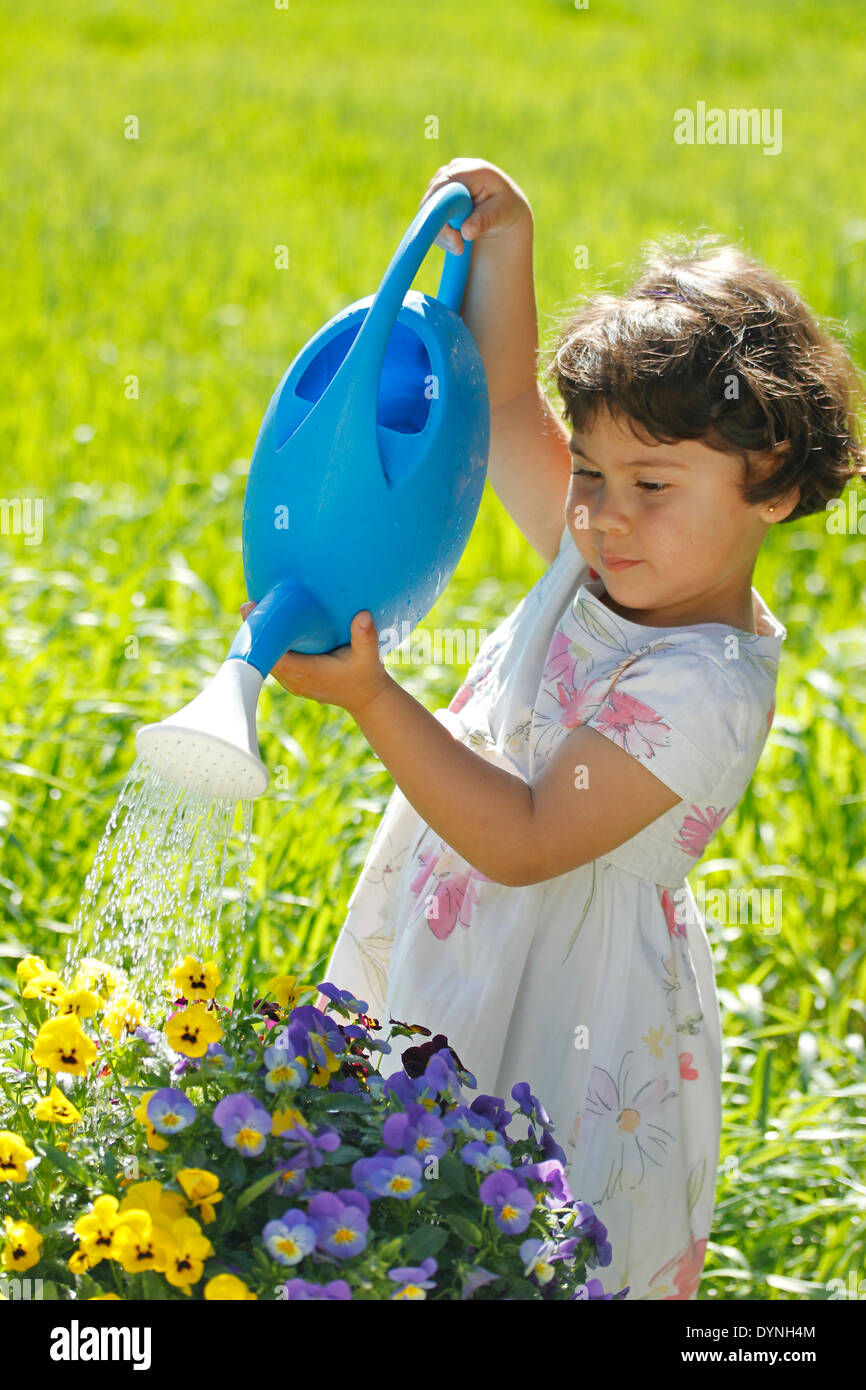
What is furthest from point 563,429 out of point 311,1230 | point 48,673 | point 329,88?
point 329,88

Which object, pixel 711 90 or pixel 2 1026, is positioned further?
pixel 711 90

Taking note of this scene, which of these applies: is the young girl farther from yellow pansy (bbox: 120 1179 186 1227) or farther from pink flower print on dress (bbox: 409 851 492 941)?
yellow pansy (bbox: 120 1179 186 1227)

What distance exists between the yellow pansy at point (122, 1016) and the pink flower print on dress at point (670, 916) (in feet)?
1.88

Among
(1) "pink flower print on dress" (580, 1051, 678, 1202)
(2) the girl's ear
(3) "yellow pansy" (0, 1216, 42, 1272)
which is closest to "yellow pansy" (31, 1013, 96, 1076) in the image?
(3) "yellow pansy" (0, 1216, 42, 1272)

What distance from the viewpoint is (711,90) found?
9.84 metres

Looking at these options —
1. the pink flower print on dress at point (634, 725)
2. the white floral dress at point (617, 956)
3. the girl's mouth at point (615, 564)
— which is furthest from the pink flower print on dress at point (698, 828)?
the girl's mouth at point (615, 564)

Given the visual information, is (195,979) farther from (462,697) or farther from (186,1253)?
(462,697)

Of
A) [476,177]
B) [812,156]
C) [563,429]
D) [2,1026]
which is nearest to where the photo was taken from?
[2,1026]

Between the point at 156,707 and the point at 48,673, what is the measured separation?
28 cm

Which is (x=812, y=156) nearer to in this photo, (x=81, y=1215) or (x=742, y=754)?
(x=742, y=754)

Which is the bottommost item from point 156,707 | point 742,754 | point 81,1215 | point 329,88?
point 81,1215

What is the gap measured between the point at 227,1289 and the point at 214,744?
A: 1.27 feet

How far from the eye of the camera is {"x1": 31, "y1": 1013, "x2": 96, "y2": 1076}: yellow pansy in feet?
3.69

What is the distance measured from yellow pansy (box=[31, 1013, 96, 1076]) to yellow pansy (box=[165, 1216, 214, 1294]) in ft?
0.53
